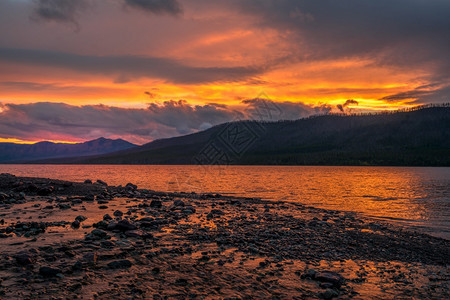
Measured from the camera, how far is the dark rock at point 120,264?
412 inches

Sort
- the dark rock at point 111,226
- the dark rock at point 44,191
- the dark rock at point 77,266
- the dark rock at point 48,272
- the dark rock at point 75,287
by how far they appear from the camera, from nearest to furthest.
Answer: the dark rock at point 75,287 < the dark rock at point 48,272 < the dark rock at point 77,266 < the dark rock at point 111,226 < the dark rock at point 44,191

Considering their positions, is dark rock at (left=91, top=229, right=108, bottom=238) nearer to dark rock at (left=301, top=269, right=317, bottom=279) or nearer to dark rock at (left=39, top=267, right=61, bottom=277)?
dark rock at (left=39, top=267, right=61, bottom=277)

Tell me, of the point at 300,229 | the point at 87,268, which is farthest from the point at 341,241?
the point at 87,268

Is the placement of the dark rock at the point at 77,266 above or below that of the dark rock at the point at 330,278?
above

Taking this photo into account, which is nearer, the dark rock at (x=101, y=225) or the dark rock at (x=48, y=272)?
the dark rock at (x=48, y=272)

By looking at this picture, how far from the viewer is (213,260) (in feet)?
38.5

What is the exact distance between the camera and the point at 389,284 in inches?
400

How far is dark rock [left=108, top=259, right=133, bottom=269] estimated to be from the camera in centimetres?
1047

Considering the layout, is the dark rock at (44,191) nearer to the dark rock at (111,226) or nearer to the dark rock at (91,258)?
the dark rock at (111,226)

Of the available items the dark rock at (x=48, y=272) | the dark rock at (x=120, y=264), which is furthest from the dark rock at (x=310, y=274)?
the dark rock at (x=48, y=272)

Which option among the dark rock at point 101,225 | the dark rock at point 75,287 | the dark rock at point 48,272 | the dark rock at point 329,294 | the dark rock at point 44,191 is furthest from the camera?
the dark rock at point 44,191

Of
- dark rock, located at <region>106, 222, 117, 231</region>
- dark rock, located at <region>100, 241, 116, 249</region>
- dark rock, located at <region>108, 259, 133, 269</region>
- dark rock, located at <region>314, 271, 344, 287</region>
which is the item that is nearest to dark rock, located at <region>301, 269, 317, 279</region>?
dark rock, located at <region>314, 271, 344, 287</region>

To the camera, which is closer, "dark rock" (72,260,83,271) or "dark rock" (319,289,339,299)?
"dark rock" (319,289,339,299)

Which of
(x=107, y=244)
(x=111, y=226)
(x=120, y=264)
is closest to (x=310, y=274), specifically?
(x=120, y=264)
